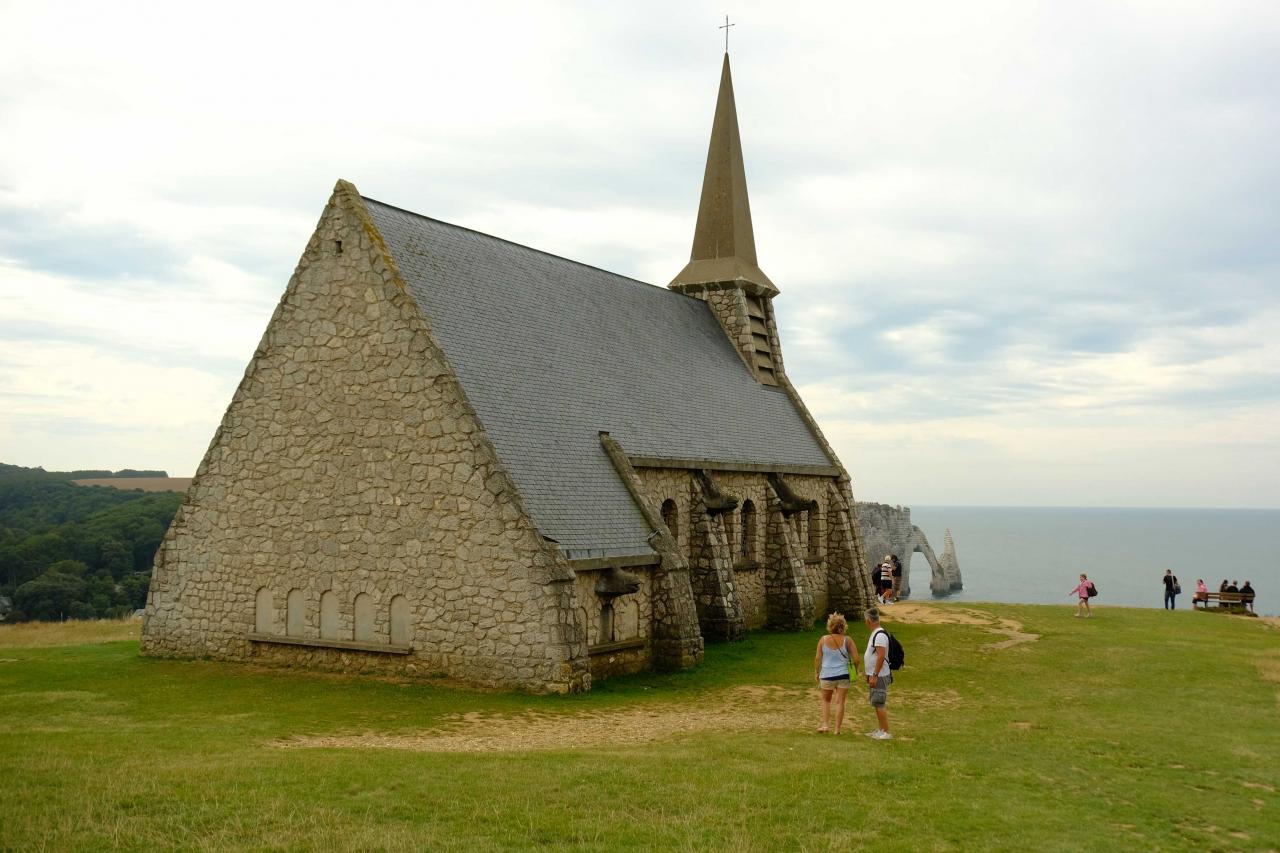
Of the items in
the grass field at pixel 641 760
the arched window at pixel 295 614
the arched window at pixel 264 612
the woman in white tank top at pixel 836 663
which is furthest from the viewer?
the arched window at pixel 264 612

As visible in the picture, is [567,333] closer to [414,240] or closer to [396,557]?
[414,240]

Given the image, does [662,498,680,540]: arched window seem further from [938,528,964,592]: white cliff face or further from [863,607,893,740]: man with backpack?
[938,528,964,592]: white cliff face

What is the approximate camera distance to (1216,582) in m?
124

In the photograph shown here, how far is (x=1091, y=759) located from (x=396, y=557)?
12.6 metres

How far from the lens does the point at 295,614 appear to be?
2186 centimetres

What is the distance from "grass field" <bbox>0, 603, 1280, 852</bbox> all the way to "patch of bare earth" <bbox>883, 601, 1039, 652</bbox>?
17.6 ft

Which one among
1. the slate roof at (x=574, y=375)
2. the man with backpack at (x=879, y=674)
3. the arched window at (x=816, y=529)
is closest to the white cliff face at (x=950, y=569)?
the arched window at (x=816, y=529)

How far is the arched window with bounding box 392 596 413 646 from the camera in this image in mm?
20484

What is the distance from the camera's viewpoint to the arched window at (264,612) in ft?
72.5

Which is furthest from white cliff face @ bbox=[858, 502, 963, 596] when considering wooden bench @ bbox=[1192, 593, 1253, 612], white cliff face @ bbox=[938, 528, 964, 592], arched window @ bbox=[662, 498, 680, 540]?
arched window @ bbox=[662, 498, 680, 540]

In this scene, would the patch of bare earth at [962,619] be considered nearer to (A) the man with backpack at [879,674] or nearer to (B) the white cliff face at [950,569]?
(A) the man with backpack at [879,674]

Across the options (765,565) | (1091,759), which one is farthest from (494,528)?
(765,565)

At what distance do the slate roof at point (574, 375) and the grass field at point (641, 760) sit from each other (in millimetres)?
3940

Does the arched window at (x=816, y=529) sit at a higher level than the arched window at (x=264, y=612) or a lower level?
higher
